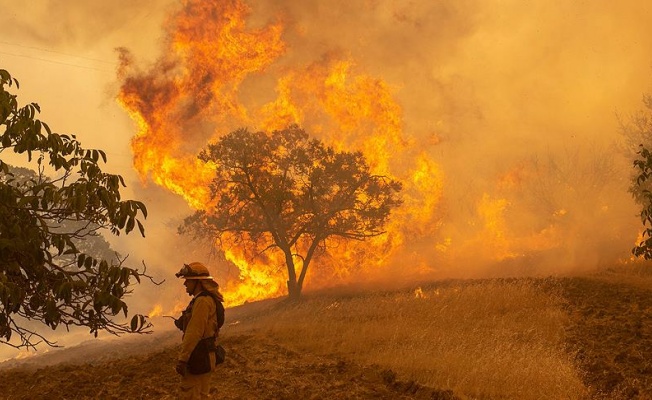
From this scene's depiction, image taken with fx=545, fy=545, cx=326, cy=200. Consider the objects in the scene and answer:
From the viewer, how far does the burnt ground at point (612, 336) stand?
10.3 meters

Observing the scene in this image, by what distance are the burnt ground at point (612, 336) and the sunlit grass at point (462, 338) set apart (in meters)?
0.46

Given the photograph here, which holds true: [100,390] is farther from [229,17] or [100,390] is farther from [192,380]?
[229,17]

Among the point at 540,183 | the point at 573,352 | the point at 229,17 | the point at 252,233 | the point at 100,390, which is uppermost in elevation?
the point at 229,17

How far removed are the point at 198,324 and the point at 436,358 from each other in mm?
7020

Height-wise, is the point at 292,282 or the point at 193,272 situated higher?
the point at 292,282

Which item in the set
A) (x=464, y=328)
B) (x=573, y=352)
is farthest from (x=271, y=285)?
(x=573, y=352)

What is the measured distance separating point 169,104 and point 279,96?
713cm

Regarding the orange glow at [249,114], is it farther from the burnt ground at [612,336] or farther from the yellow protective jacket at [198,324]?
the yellow protective jacket at [198,324]

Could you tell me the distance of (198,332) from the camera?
22.6ft

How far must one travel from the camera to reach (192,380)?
279 inches

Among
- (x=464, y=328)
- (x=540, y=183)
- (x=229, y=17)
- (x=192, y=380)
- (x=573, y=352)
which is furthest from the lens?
(x=540, y=183)

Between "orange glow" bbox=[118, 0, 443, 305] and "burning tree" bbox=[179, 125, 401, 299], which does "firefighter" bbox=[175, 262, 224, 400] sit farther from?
"orange glow" bbox=[118, 0, 443, 305]

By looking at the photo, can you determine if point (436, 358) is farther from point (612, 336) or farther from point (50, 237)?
point (50, 237)

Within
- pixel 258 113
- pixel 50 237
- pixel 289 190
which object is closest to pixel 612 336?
pixel 50 237
